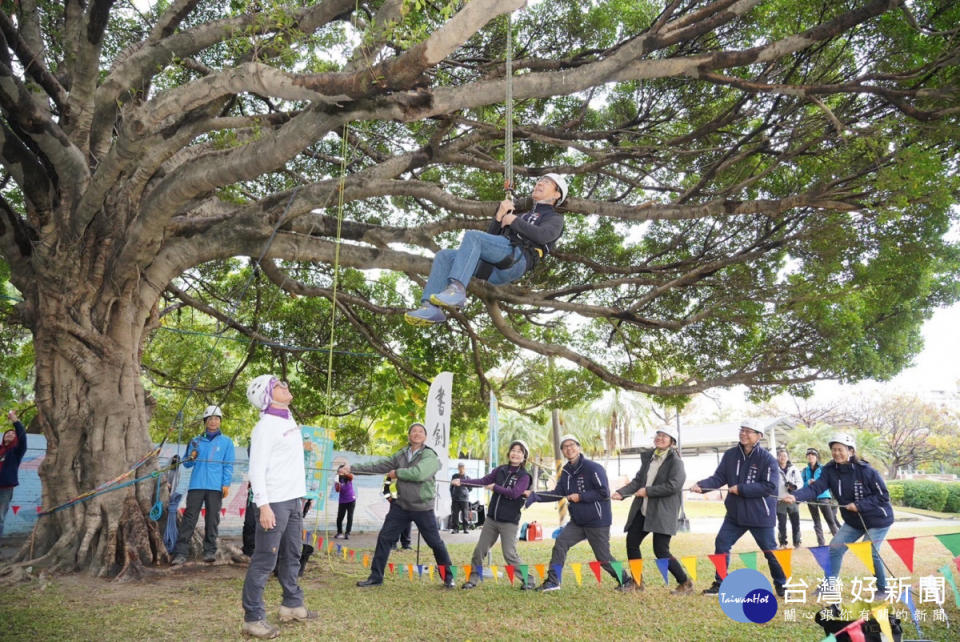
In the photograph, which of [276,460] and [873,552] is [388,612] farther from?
[873,552]

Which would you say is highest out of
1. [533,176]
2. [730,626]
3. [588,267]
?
[533,176]

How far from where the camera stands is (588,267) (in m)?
10.0

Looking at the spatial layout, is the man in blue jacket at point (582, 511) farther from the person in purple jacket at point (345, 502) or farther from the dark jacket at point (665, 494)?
the person in purple jacket at point (345, 502)

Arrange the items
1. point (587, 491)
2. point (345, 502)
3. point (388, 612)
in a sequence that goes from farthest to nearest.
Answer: point (345, 502)
point (587, 491)
point (388, 612)

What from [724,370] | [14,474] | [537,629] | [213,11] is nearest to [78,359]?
[14,474]

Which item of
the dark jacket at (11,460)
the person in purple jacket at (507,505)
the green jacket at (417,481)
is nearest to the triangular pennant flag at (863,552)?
the person in purple jacket at (507,505)

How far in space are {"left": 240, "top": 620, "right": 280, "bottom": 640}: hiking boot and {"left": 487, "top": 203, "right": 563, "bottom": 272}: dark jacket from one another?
3340 millimetres

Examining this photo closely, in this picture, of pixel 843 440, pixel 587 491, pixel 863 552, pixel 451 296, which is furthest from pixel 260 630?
pixel 843 440

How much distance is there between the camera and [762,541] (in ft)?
19.0

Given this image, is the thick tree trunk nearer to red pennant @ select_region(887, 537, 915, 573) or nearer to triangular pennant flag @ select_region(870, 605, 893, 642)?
triangular pennant flag @ select_region(870, 605, 893, 642)

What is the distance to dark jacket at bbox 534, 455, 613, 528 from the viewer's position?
246 inches

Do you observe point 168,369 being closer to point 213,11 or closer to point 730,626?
point 213,11

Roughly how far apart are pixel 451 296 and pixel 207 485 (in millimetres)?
4482

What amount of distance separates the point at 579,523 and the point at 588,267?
189 inches
